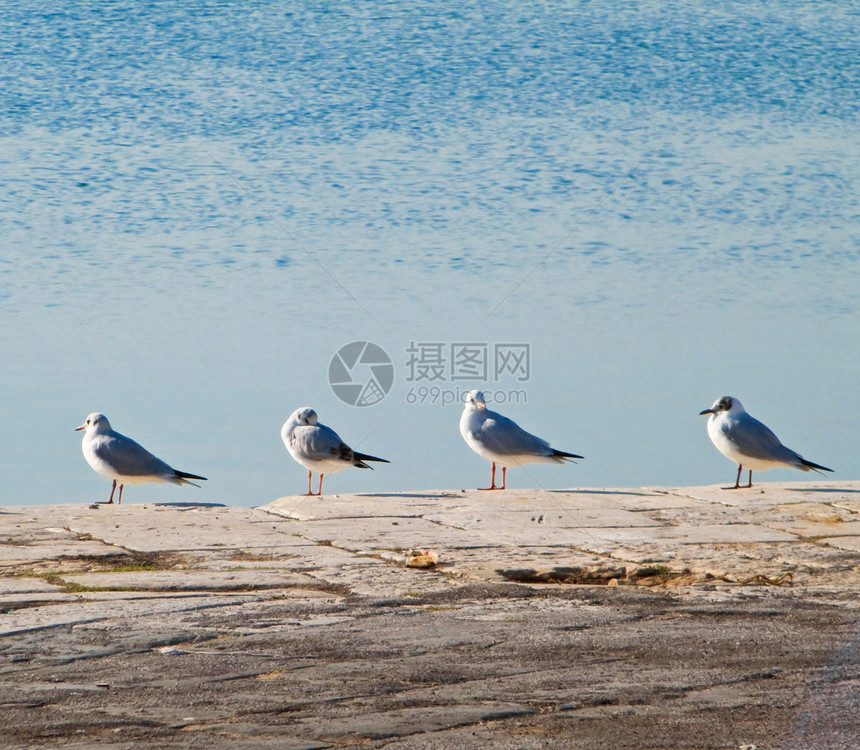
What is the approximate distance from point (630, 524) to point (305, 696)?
4.40 metres

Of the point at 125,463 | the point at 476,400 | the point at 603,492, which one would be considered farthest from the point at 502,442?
the point at 125,463

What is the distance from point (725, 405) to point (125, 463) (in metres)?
5.74

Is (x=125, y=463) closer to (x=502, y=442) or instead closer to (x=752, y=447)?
(x=502, y=442)

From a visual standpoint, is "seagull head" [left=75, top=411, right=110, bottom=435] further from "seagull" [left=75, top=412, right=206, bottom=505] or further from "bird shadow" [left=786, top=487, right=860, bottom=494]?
"bird shadow" [left=786, top=487, right=860, bottom=494]

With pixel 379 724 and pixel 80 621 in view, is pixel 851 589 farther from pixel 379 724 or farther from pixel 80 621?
pixel 80 621

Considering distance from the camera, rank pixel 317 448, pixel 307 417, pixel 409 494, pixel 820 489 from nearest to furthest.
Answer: pixel 409 494
pixel 820 489
pixel 317 448
pixel 307 417

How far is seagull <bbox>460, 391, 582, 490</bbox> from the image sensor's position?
10.3 metres

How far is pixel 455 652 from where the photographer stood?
404cm

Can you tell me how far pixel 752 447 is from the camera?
32.9ft

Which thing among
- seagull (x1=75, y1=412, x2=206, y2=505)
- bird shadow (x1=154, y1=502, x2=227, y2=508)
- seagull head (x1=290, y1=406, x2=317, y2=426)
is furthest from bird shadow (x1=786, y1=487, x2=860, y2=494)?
seagull (x1=75, y1=412, x2=206, y2=505)

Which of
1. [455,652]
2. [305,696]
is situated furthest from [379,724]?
[455,652]

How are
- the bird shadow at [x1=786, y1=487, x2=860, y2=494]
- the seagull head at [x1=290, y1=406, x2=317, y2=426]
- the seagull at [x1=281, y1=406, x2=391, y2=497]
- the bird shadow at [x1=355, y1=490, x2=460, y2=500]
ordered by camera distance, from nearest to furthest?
the bird shadow at [x1=355, y1=490, x2=460, y2=500] → the bird shadow at [x1=786, y1=487, x2=860, y2=494] → the seagull at [x1=281, y1=406, x2=391, y2=497] → the seagull head at [x1=290, y1=406, x2=317, y2=426]

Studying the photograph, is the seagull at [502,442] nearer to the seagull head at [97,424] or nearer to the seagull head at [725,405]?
the seagull head at [725,405]

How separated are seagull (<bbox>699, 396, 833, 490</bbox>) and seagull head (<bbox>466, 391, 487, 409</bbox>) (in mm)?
2242
